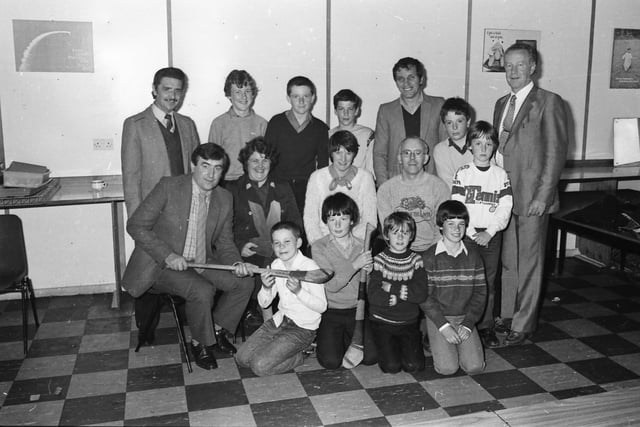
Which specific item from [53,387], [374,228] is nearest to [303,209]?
[374,228]

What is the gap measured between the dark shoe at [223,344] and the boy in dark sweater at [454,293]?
1125mm

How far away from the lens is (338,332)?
11.4 ft

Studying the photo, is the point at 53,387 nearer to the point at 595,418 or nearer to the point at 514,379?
the point at 514,379

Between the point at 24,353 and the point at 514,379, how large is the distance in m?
2.73

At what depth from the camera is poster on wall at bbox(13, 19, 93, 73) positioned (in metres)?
4.31

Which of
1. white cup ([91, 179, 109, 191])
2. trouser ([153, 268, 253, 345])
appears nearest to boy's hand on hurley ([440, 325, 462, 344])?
trouser ([153, 268, 253, 345])

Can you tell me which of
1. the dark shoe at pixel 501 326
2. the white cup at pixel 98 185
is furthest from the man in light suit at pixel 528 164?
the white cup at pixel 98 185

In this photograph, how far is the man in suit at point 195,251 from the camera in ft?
11.1

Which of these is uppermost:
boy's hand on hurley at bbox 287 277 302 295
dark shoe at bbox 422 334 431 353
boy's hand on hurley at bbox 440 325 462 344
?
boy's hand on hurley at bbox 287 277 302 295

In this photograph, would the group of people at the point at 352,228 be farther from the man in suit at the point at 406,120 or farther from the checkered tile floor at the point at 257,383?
the checkered tile floor at the point at 257,383

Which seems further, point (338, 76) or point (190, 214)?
point (338, 76)

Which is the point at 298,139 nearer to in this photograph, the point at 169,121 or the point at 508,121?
the point at 169,121

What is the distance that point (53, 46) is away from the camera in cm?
436

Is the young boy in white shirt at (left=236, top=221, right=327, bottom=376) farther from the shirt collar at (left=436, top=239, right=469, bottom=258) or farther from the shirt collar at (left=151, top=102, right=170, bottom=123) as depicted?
the shirt collar at (left=151, top=102, right=170, bottom=123)
